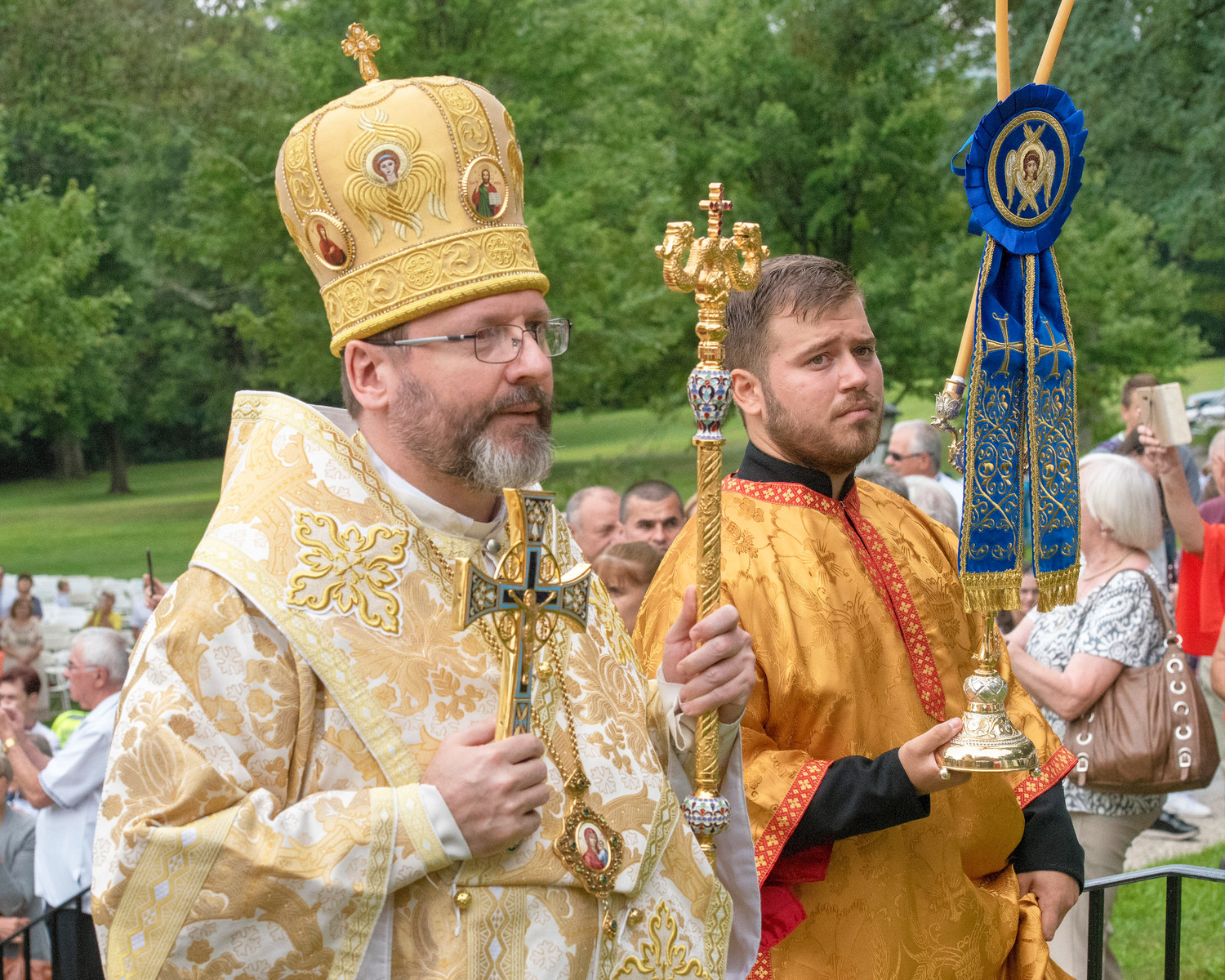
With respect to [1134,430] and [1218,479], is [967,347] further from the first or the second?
[1134,430]

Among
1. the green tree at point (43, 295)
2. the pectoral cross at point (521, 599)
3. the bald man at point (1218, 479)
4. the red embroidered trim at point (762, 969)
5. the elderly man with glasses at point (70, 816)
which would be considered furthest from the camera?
the green tree at point (43, 295)

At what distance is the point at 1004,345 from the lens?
3.07 meters

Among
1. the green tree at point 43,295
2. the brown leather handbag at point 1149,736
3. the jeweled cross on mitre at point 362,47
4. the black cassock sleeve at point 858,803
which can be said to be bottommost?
the brown leather handbag at point 1149,736

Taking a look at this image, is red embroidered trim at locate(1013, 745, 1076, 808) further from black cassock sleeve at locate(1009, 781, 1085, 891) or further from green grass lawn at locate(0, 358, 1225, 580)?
green grass lawn at locate(0, 358, 1225, 580)

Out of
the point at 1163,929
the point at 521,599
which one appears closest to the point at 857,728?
the point at 521,599

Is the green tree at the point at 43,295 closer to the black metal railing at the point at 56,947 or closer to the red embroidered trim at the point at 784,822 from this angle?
the black metal railing at the point at 56,947

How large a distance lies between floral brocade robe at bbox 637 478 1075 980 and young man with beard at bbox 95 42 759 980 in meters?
0.23

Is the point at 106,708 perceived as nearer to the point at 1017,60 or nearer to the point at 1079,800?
the point at 1079,800

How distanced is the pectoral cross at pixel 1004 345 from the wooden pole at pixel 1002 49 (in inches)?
19.6

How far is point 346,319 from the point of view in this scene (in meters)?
2.52

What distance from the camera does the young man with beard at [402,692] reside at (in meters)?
2.06

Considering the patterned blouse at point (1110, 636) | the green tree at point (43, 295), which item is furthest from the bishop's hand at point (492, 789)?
the green tree at point (43, 295)

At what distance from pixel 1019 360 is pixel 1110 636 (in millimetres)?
2280

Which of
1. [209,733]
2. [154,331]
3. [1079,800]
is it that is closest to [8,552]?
[154,331]
